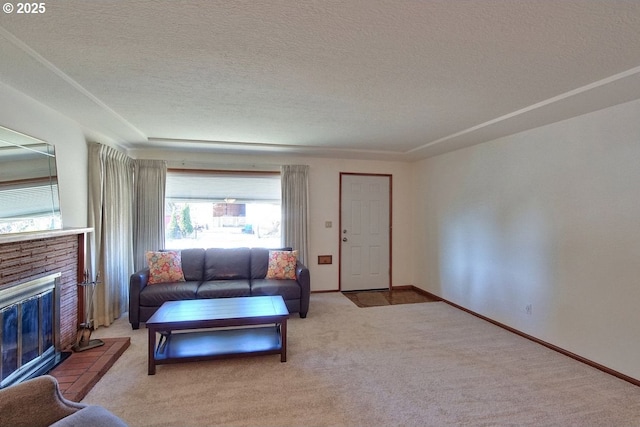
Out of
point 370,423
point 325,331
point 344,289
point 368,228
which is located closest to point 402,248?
point 368,228

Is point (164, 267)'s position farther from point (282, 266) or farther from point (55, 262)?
point (282, 266)

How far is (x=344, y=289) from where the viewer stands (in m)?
5.07

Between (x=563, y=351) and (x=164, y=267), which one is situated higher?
(x=164, y=267)

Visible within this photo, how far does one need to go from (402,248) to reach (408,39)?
415cm

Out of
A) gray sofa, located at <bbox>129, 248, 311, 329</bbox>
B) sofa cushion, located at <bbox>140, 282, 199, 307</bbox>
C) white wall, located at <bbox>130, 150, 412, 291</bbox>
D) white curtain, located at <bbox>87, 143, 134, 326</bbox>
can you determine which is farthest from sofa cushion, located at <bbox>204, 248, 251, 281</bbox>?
white wall, located at <bbox>130, 150, 412, 291</bbox>

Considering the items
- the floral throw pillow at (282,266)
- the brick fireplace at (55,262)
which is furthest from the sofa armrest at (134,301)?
the floral throw pillow at (282,266)

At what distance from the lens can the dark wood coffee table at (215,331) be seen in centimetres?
248

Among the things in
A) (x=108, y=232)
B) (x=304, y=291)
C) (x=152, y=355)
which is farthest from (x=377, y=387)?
(x=108, y=232)

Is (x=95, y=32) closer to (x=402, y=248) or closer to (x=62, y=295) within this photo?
(x=62, y=295)

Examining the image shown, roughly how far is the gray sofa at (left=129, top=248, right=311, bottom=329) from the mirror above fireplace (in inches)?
45.6

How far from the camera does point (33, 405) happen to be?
1038mm

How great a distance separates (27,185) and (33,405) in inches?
79.5

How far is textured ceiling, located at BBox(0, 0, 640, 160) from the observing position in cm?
140

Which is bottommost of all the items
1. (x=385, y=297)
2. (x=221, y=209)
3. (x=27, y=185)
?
(x=385, y=297)
